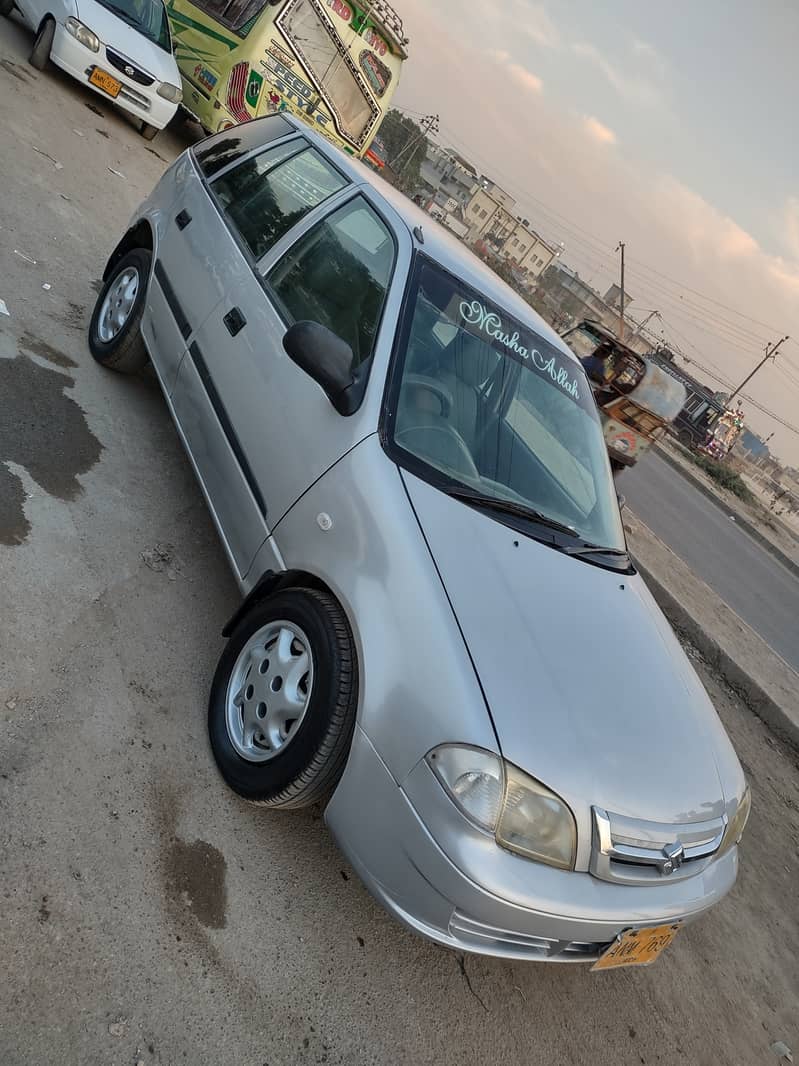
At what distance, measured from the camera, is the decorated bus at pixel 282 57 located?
10.6 m

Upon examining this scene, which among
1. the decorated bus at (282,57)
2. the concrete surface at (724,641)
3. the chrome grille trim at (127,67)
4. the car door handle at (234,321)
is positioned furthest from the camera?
the decorated bus at (282,57)

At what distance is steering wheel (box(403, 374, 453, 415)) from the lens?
2838mm

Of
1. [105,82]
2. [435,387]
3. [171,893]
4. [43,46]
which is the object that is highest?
[435,387]

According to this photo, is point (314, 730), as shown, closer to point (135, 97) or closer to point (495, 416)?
point (495, 416)

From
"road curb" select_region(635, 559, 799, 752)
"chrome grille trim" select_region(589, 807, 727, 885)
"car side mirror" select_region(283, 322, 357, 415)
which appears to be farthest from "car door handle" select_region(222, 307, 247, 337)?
"road curb" select_region(635, 559, 799, 752)

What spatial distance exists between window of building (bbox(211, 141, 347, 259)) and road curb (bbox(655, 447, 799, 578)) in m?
16.7

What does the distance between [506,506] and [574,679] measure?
70 cm

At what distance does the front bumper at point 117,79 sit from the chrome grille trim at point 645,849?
10.2 meters

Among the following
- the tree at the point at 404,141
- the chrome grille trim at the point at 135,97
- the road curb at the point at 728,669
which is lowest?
the road curb at the point at 728,669

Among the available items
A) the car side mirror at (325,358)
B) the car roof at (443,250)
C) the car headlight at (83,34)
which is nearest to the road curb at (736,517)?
the car roof at (443,250)

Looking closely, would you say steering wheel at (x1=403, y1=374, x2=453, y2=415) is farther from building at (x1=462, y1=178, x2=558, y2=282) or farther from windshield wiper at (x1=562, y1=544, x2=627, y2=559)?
building at (x1=462, y1=178, x2=558, y2=282)

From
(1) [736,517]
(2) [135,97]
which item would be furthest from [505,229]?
(2) [135,97]

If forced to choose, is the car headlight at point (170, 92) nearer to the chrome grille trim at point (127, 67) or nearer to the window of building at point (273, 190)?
the chrome grille trim at point (127, 67)

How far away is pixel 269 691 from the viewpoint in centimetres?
253
